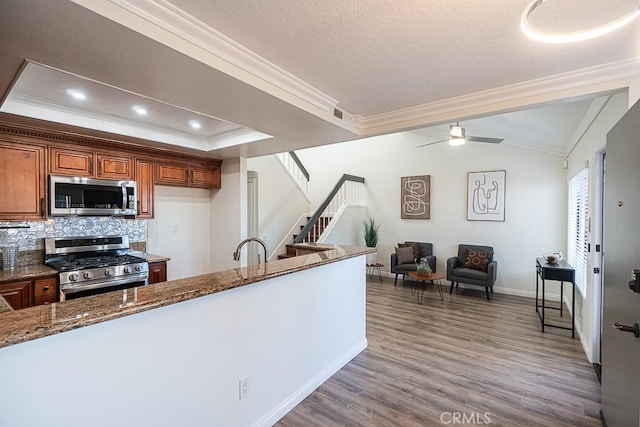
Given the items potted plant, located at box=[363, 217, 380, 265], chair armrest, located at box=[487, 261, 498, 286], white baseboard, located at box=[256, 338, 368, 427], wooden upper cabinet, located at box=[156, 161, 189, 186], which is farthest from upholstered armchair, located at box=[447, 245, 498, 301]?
wooden upper cabinet, located at box=[156, 161, 189, 186]

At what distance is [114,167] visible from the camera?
3.52 meters

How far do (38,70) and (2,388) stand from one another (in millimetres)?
2133

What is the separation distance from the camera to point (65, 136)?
311 cm

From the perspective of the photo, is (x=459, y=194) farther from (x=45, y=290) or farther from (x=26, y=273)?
(x=26, y=273)

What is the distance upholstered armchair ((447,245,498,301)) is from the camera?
4.98 m

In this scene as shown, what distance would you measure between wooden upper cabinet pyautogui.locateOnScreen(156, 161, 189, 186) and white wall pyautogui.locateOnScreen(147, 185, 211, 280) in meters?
0.26

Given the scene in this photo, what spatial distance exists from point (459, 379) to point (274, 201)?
4407 mm

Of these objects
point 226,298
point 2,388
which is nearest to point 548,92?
point 226,298

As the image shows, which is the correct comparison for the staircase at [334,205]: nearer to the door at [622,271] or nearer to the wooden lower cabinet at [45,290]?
the wooden lower cabinet at [45,290]

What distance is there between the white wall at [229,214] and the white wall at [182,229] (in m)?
0.11

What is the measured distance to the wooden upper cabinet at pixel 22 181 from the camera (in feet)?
9.20

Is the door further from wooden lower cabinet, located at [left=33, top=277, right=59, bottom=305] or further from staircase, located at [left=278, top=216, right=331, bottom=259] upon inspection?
staircase, located at [left=278, top=216, right=331, bottom=259]

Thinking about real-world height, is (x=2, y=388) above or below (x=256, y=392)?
above

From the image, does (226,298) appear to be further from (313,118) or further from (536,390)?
(536,390)
